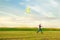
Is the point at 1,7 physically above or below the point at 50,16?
above

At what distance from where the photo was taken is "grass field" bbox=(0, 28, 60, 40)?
2117 mm

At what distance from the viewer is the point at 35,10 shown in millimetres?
2178

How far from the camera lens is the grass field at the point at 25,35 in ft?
6.95

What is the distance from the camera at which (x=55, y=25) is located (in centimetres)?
221

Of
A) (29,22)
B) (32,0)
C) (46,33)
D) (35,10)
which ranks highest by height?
(32,0)

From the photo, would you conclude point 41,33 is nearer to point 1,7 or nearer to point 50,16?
point 50,16

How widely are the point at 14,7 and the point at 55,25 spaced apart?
0.70 meters

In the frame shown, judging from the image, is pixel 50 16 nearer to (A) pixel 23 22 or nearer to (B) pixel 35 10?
(B) pixel 35 10

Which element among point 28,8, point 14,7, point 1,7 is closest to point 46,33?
point 28,8

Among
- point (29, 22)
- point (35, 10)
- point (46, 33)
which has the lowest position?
point (46, 33)

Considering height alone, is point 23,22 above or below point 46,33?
above

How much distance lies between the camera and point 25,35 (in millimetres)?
2137

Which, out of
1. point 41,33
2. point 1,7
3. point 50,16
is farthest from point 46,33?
point 1,7

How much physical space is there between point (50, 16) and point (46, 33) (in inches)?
10.8
